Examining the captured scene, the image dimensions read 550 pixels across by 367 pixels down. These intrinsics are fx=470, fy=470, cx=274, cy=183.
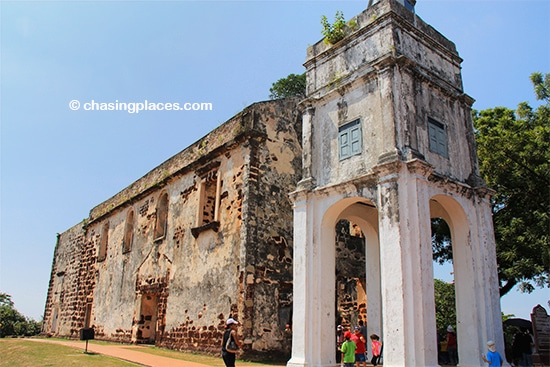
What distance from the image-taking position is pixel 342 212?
34.7 ft

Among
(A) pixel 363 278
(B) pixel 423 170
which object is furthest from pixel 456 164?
(A) pixel 363 278

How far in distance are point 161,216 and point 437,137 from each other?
10.6 metres

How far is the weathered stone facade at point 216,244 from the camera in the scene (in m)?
11.4

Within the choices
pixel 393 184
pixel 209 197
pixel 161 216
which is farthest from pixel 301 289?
pixel 161 216

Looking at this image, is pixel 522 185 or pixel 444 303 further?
pixel 444 303

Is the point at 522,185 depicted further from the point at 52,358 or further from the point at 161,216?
the point at 52,358

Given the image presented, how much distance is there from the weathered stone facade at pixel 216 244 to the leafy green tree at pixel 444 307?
35.8ft

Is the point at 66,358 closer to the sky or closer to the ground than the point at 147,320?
closer to the ground

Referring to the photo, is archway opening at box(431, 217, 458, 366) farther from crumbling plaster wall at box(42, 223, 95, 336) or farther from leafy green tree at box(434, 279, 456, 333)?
crumbling plaster wall at box(42, 223, 95, 336)

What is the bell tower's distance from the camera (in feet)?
26.5

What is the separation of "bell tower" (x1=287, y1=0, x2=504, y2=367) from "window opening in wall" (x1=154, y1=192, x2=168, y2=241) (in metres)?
7.90

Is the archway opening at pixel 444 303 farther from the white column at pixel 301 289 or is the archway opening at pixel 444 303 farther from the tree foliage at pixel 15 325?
the tree foliage at pixel 15 325

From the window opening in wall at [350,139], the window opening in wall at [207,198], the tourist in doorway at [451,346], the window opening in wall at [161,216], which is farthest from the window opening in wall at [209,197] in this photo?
the tourist in doorway at [451,346]

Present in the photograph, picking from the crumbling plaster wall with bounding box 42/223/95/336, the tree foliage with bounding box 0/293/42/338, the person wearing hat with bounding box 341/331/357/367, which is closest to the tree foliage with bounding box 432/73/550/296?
the person wearing hat with bounding box 341/331/357/367
